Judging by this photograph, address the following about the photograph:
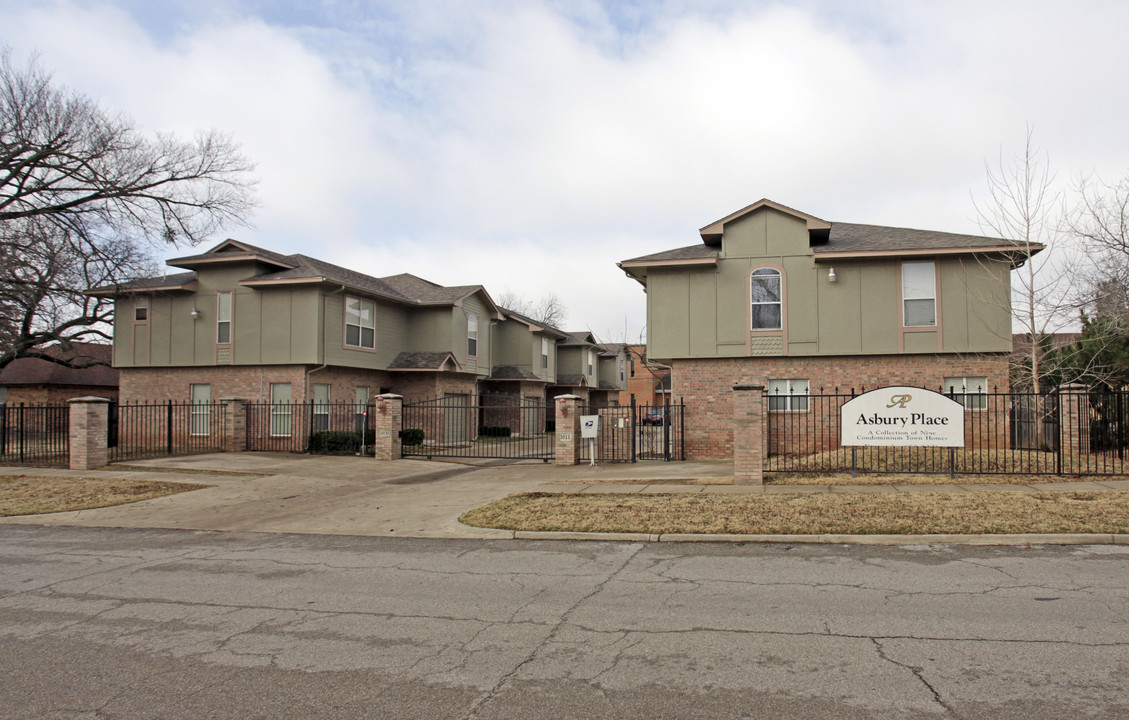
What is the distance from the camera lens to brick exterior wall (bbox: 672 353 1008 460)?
2027 centimetres

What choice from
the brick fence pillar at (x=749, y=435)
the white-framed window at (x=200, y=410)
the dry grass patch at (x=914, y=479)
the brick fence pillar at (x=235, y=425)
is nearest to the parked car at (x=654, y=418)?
the brick fence pillar at (x=749, y=435)

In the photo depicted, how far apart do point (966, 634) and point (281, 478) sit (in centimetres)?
1477

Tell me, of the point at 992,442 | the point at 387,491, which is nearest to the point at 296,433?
the point at 387,491

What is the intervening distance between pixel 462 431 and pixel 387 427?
9.04 metres

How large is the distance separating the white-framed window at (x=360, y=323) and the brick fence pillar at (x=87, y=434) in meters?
8.89

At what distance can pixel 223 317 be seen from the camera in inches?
1044

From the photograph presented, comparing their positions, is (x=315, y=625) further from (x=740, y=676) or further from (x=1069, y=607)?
(x=1069, y=607)

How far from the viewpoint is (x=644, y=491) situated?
43.6 ft

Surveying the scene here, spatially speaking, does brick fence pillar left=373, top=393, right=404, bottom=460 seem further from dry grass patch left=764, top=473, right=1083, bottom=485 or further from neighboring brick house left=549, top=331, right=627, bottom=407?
neighboring brick house left=549, top=331, right=627, bottom=407

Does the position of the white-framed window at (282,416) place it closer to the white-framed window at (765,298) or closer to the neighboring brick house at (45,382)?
the white-framed window at (765,298)

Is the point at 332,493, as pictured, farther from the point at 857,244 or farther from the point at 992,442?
the point at 992,442

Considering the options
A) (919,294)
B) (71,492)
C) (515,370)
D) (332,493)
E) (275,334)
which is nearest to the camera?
(71,492)

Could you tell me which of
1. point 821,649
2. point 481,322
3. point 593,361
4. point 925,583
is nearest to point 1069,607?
point 925,583

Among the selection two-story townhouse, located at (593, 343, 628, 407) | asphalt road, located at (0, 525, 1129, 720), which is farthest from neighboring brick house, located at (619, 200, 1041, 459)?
two-story townhouse, located at (593, 343, 628, 407)
